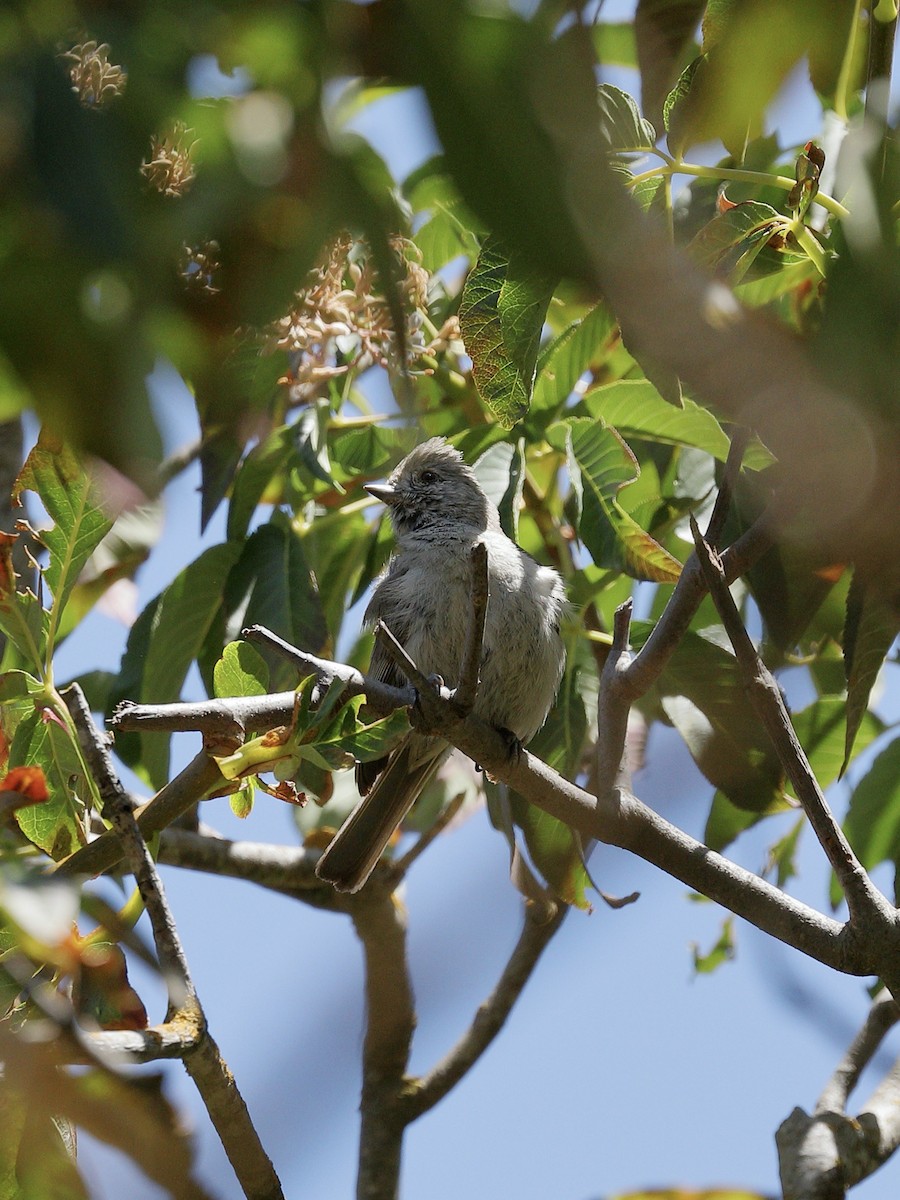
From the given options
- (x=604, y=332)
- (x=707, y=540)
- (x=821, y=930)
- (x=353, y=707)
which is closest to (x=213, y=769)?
(x=353, y=707)

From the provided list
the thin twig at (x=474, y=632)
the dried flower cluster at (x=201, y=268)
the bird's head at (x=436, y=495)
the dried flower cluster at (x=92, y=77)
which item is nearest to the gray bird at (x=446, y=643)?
the bird's head at (x=436, y=495)

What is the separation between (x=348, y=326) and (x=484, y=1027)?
2631 millimetres

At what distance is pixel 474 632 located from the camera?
255 cm

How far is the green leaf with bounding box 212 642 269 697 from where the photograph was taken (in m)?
2.63

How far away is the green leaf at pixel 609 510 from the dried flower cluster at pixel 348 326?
567mm

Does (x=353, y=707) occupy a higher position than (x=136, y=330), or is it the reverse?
(x=353, y=707)

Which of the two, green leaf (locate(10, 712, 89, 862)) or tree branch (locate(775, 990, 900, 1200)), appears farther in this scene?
tree branch (locate(775, 990, 900, 1200))

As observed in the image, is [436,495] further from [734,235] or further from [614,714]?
[734,235]

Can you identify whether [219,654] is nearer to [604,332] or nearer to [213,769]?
[213,769]

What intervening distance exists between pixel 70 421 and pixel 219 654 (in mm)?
3267

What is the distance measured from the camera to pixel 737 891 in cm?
280

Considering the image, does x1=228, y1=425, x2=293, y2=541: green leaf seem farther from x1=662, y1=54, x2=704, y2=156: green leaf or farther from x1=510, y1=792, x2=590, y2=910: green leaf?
x1=662, y1=54, x2=704, y2=156: green leaf

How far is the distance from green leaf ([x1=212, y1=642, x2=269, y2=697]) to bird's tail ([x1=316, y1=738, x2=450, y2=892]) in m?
1.46

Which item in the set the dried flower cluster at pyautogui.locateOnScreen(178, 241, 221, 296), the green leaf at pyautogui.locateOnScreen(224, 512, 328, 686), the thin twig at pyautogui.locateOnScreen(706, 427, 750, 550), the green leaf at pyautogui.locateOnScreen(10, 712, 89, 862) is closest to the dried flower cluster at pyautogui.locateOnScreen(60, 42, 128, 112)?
the dried flower cluster at pyautogui.locateOnScreen(178, 241, 221, 296)
